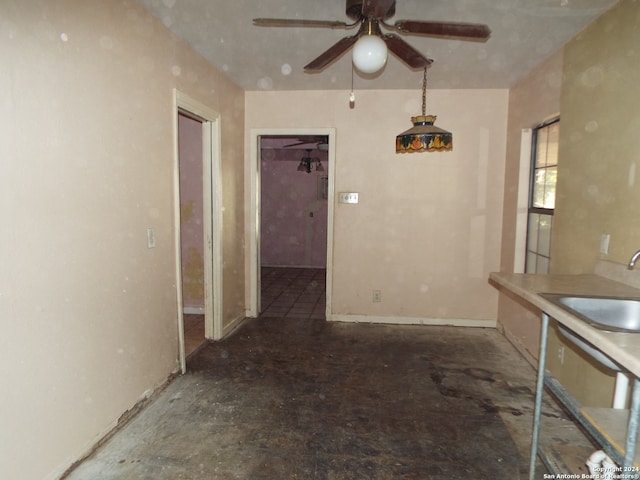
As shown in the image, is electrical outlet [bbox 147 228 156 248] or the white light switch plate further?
the white light switch plate

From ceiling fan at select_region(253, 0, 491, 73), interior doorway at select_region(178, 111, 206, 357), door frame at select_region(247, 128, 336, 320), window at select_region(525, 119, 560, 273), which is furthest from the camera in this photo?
interior doorway at select_region(178, 111, 206, 357)

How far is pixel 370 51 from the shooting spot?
1911 millimetres

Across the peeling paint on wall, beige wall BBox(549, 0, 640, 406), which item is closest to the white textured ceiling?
beige wall BBox(549, 0, 640, 406)

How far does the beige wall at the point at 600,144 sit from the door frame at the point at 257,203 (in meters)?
2.09

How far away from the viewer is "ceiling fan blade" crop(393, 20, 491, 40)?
1.89 metres

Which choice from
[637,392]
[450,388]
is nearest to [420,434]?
[450,388]

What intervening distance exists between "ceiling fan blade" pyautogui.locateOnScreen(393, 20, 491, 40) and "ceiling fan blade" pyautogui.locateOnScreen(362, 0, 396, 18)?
145 millimetres

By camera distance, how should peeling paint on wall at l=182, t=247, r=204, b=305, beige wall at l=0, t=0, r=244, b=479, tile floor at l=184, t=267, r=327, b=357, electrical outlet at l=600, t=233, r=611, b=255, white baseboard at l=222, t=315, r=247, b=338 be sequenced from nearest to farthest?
beige wall at l=0, t=0, r=244, b=479
electrical outlet at l=600, t=233, r=611, b=255
white baseboard at l=222, t=315, r=247, b=338
tile floor at l=184, t=267, r=327, b=357
peeling paint on wall at l=182, t=247, r=204, b=305

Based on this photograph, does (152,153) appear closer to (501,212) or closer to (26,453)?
(26,453)

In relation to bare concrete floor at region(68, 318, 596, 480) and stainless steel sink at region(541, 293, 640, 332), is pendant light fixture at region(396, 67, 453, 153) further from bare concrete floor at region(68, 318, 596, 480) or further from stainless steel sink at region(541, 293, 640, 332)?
bare concrete floor at region(68, 318, 596, 480)

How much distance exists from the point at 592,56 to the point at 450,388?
7.77 ft

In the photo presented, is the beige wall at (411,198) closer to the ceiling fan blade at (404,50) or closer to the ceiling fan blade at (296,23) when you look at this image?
the ceiling fan blade at (404,50)

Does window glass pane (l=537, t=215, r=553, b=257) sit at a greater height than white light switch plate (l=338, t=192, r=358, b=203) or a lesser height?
lesser

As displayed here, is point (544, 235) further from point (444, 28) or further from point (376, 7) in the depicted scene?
point (376, 7)
